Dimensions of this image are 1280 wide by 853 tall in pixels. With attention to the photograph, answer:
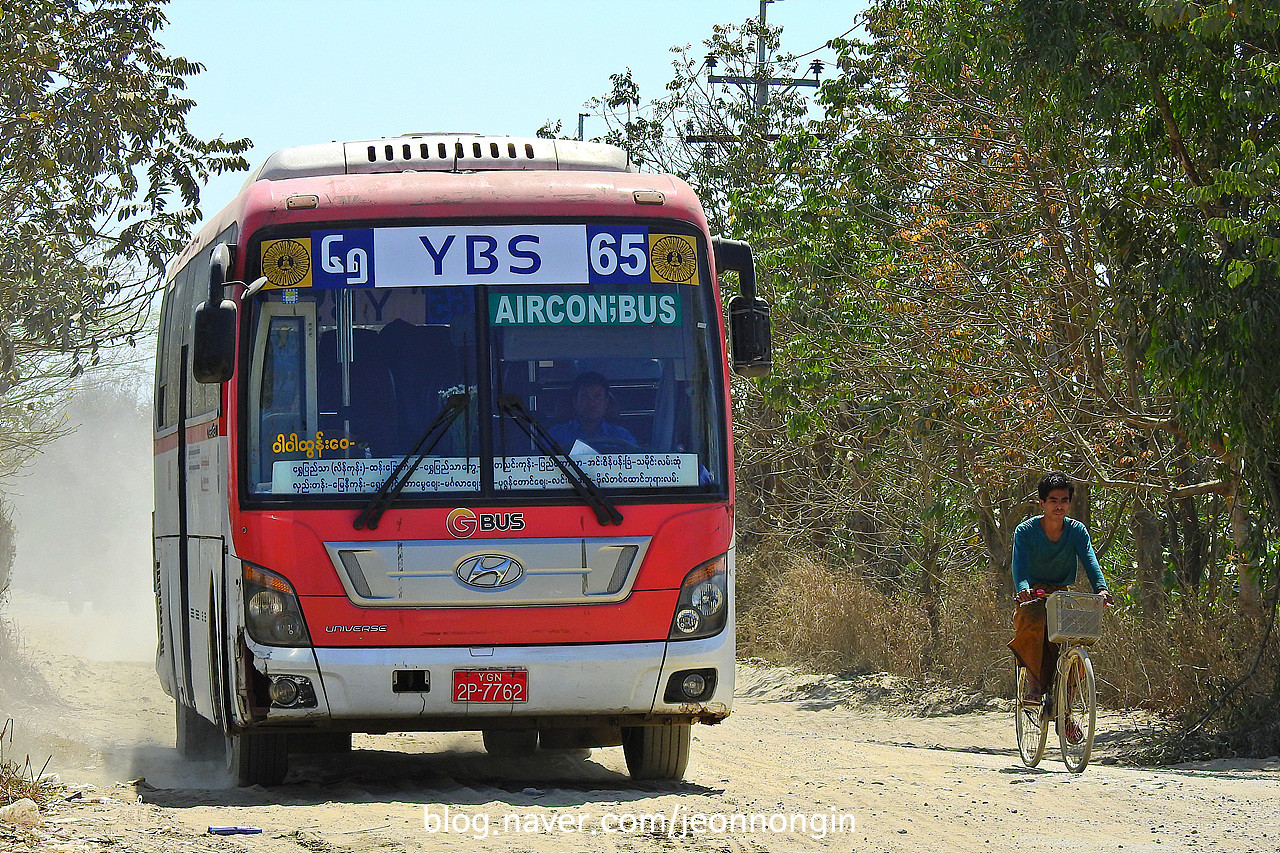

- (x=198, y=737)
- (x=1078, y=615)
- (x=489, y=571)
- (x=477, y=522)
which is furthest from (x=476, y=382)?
(x=198, y=737)

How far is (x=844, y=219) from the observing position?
16.8 m

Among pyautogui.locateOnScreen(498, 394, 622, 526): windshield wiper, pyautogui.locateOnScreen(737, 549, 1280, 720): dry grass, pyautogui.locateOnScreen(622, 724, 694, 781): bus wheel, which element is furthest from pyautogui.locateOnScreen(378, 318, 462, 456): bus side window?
pyautogui.locateOnScreen(737, 549, 1280, 720): dry grass

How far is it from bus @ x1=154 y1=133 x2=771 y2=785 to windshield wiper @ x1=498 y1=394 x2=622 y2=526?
11 mm

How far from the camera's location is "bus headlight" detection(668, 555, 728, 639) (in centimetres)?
797

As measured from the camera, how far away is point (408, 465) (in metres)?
7.89

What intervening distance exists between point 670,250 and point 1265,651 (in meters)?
6.60

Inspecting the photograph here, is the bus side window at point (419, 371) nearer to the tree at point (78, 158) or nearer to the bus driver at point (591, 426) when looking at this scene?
the bus driver at point (591, 426)

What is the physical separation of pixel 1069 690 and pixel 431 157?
487cm

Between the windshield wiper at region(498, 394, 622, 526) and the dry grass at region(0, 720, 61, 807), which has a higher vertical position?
the windshield wiper at region(498, 394, 622, 526)

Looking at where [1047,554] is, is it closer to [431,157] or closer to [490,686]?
[490,686]

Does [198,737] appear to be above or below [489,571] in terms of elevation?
below

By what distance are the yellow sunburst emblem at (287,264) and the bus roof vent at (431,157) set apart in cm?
91

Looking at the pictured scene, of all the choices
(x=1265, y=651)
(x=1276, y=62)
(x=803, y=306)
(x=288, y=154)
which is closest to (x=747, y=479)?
(x=803, y=306)

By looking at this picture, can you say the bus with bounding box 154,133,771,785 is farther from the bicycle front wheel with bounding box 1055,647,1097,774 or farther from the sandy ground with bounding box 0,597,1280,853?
the bicycle front wheel with bounding box 1055,647,1097,774
